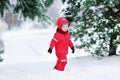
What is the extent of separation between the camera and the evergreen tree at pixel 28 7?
12.8 metres

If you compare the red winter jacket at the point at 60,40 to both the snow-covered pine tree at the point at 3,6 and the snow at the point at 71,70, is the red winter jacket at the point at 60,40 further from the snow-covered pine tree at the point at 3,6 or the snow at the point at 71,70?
the snow-covered pine tree at the point at 3,6

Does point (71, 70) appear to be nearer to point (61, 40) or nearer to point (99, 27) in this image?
point (61, 40)

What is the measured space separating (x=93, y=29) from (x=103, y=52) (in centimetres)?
75

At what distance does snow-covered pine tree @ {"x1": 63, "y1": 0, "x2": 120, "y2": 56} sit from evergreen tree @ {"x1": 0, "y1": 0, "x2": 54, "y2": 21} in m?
1.18

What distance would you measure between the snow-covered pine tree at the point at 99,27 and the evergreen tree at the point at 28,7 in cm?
118

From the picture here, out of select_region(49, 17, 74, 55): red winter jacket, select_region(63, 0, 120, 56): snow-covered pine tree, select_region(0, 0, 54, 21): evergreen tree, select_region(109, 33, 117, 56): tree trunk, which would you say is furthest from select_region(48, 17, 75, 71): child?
select_region(0, 0, 54, 21): evergreen tree

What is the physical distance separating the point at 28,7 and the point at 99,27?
7.88 ft

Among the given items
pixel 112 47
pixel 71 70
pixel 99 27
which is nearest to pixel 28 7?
pixel 99 27

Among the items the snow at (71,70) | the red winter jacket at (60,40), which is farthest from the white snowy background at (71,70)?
the red winter jacket at (60,40)

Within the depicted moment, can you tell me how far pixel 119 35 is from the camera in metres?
12.0

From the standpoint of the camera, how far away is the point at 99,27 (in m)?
12.1

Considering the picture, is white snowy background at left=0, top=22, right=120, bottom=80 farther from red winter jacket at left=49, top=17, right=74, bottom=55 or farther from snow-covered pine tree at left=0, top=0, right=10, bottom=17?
snow-covered pine tree at left=0, top=0, right=10, bottom=17

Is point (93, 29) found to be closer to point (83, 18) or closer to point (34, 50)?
point (83, 18)

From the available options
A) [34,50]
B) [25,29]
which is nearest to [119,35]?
[34,50]
